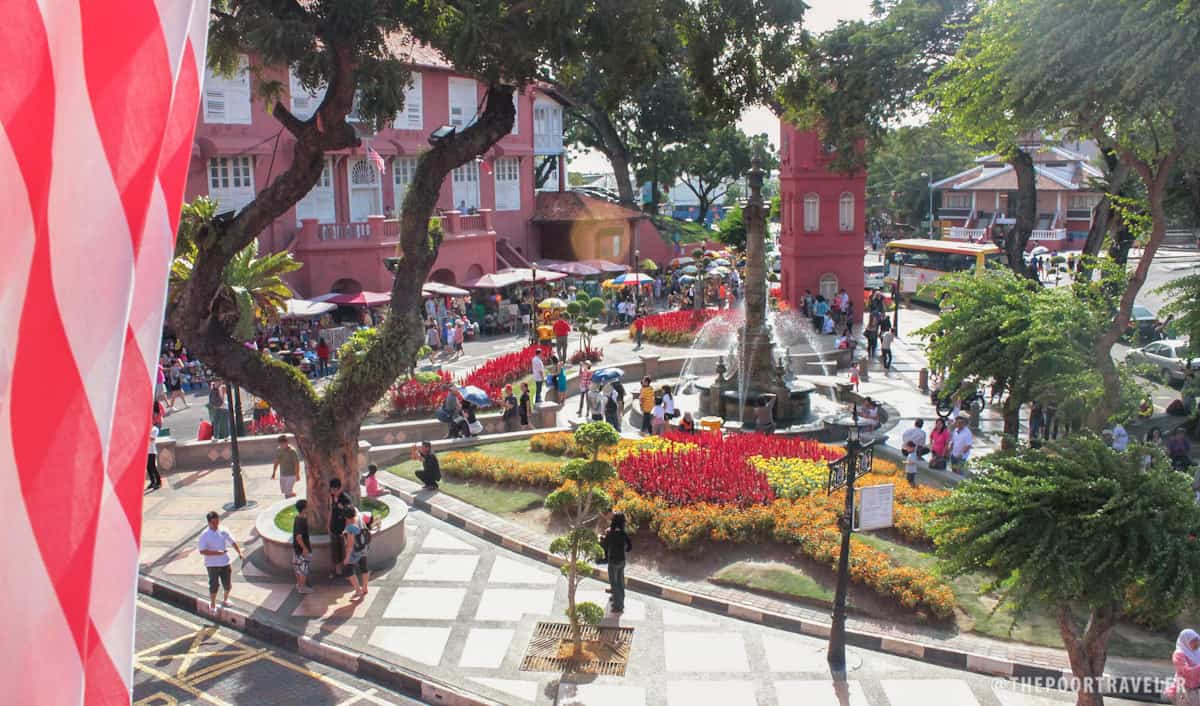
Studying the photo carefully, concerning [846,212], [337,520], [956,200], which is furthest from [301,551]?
[956,200]

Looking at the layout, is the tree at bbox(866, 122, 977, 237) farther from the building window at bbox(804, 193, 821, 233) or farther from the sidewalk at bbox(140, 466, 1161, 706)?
the sidewalk at bbox(140, 466, 1161, 706)

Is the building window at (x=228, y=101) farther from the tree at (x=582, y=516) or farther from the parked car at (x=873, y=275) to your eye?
the parked car at (x=873, y=275)

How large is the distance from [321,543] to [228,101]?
81.3 feet

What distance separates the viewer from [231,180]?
36375mm

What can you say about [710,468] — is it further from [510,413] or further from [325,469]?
[510,413]

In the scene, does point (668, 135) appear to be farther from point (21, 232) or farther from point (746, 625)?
point (21, 232)

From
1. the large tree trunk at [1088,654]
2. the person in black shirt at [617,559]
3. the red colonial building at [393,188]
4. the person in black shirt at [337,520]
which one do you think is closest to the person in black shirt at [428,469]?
the person in black shirt at [337,520]

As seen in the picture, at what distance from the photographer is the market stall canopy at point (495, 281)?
40.7m

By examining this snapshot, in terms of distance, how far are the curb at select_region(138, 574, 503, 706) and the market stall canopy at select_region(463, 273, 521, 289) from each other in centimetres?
2609

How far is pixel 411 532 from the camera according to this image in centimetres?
1722

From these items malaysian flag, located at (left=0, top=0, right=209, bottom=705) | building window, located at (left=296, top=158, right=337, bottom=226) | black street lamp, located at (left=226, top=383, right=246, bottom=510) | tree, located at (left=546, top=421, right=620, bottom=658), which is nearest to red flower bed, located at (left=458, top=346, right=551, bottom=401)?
black street lamp, located at (left=226, top=383, right=246, bottom=510)

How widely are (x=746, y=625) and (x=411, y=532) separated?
5874 millimetres

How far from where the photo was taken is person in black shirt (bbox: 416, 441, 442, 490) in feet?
62.1

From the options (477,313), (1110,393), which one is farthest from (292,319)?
(1110,393)
